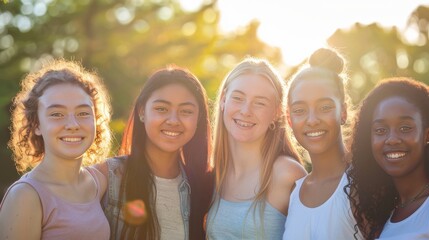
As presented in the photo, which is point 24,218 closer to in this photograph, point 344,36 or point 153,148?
point 153,148

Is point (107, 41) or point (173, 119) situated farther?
point (107, 41)

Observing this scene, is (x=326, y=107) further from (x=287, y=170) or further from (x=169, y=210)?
(x=169, y=210)

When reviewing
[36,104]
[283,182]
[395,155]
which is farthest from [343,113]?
[36,104]

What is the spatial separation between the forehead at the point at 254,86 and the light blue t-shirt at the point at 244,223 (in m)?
0.85

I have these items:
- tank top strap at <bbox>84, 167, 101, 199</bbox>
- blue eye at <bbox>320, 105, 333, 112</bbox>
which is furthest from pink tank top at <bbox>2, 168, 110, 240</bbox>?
blue eye at <bbox>320, 105, 333, 112</bbox>

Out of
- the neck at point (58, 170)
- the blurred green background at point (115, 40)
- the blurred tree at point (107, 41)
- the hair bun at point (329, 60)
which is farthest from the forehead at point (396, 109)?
the blurred tree at point (107, 41)

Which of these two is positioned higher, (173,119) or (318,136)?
(173,119)

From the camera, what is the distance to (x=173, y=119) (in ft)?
14.8

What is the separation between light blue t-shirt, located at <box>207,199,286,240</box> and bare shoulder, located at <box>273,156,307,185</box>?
224mm

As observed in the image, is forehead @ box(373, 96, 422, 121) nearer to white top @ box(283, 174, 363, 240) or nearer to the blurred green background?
white top @ box(283, 174, 363, 240)

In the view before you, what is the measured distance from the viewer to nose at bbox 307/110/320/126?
13.3 ft

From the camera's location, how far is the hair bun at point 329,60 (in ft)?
14.1

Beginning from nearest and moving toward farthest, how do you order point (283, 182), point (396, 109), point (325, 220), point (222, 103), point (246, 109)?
point (396, 109)
point (325, 220)
point (283, 182)
point (246, 109)
point (222, 103)

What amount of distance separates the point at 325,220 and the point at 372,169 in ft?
1.49
